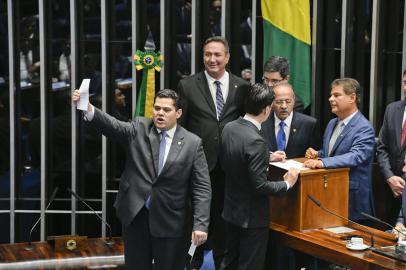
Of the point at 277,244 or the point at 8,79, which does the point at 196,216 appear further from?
the point at 8,79

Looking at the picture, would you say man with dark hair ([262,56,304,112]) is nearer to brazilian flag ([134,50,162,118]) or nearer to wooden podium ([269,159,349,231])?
wooden podium ([269,159,349,231])

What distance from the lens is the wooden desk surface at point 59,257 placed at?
4.78m

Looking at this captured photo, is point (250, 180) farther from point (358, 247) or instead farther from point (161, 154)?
point (358, 247)

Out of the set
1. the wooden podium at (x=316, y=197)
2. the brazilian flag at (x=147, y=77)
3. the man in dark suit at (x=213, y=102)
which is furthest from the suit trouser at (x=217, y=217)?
the brazilian flag at (x=147, y=77)

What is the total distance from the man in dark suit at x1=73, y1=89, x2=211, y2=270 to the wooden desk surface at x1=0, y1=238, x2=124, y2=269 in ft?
2.62

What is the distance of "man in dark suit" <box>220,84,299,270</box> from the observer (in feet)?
13.3

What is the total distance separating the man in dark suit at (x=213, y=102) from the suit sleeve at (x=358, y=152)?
711mm

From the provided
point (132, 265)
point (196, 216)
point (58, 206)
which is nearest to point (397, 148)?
point (196, 216)

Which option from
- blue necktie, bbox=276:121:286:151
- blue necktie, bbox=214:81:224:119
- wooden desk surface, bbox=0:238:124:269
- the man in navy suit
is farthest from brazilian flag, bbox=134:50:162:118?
the man in navy suit

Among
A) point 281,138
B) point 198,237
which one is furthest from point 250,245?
point 281,138

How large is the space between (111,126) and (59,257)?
1.27m

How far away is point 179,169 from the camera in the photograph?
404 centimetres

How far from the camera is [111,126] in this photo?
402 cm

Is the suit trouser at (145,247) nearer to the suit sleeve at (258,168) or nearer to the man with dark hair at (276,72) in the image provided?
the suit sleeve at (258,168)
